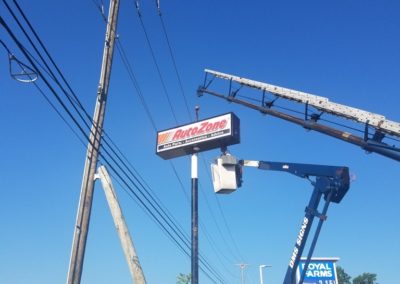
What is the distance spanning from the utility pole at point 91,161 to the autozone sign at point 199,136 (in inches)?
198

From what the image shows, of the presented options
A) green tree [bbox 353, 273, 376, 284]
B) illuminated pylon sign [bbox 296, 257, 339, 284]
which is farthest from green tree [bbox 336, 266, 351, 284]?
illuminated pylon sign [bbox 296, 257, 339, 284]

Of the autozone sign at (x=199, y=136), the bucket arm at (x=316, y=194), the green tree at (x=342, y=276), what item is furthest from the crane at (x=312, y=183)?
the green tree at (x=342, y=276)

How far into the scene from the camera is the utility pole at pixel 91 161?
11258mm

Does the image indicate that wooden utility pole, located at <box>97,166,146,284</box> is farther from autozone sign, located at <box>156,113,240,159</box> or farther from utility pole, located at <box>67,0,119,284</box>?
autozone sign, located at <box>156,113,240,159</box>

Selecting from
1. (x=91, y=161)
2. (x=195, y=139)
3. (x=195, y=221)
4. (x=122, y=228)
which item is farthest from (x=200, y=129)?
(x=122, y=228)

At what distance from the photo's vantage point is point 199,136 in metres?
17.0

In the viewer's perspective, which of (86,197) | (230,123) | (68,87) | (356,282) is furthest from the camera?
(356,282)

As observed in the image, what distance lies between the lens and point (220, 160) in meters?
14.5

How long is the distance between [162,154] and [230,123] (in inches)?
139

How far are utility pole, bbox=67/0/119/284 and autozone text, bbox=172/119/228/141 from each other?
5.03 m

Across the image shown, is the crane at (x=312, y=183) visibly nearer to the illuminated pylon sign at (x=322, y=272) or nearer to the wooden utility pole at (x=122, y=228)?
the wooden utility pole at (x=122, y=228)

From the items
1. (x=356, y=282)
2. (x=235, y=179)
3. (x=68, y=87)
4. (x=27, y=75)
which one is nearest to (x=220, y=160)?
(x=235, y=179)

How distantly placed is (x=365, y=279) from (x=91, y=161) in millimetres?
116888

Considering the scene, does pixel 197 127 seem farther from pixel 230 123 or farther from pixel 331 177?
pixel 331 177
